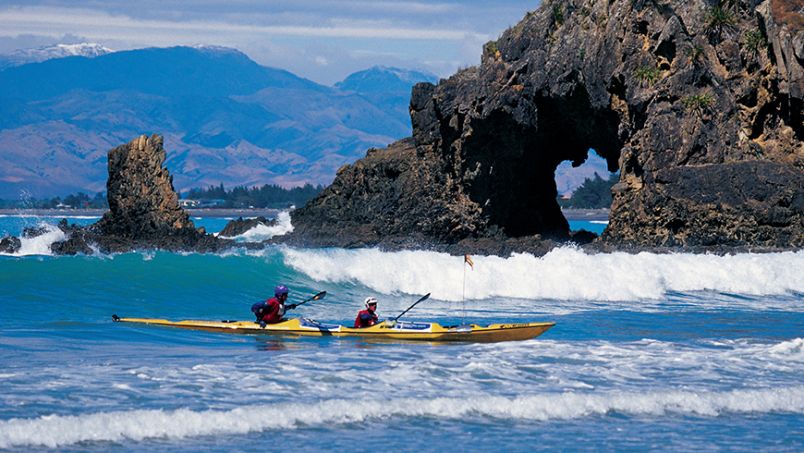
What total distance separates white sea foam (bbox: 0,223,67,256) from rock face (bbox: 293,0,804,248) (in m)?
10.8

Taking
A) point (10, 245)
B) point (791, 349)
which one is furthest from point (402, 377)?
point (10, 245)

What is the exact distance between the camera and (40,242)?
38.4 m

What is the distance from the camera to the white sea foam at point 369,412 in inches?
476

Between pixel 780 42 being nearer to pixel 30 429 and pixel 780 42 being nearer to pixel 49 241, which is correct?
pixel 49 241

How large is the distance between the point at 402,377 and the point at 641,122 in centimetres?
2272

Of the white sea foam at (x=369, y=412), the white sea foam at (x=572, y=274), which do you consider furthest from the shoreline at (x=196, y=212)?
the white sea foam at (x=369, y=412)

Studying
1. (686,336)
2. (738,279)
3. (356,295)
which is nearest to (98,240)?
(356,295)

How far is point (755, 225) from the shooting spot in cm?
3472

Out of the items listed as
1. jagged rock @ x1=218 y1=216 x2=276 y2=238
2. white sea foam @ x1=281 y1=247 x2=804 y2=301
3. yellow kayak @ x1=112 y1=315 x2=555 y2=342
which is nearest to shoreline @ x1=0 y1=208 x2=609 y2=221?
jagged rock @ x1=218 y1=216 x2=276 y2=238

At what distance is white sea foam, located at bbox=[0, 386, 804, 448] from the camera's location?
12.1 m

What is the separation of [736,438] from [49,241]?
2965 cm

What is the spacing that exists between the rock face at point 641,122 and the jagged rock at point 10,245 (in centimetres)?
1201

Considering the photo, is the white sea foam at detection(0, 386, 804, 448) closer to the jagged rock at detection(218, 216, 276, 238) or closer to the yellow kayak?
the yellow kayak

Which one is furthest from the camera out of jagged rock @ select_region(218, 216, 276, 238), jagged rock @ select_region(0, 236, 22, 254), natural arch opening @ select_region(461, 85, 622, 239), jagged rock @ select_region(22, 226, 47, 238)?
jagged rock @ select_region(218, 216, 276, 238)
